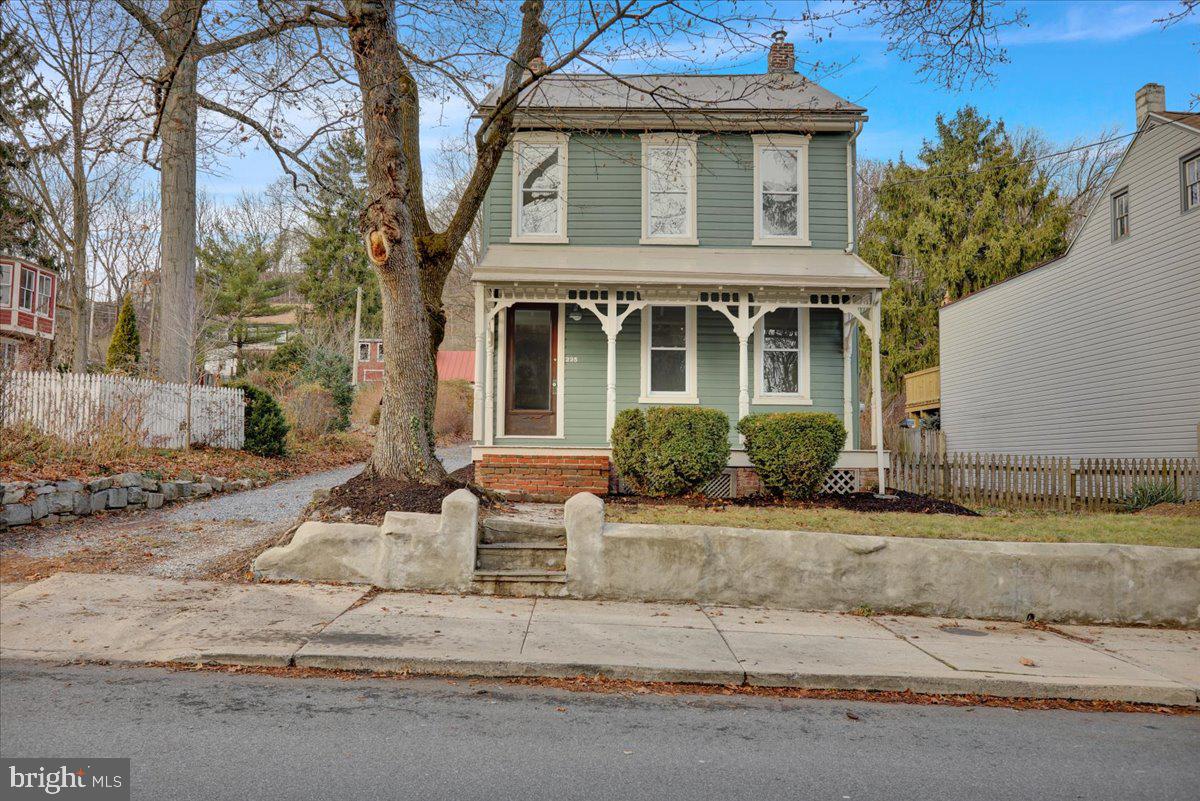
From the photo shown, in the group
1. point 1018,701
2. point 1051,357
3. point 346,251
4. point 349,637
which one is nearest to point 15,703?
point 349,637

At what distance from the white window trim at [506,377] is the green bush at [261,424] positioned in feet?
16.0

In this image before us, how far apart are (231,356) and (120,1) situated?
23641 mm

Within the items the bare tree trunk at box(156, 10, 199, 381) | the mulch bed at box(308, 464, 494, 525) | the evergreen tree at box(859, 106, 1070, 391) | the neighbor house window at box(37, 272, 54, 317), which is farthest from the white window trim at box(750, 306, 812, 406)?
the neighbor house window at box(37, 272, 54, 317)

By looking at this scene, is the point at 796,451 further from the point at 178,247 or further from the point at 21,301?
the point at 21,301

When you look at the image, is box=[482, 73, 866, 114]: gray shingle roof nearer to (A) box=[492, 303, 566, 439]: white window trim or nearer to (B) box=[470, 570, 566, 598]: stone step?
(A) box=[492, 303, 566, 439]: white window trim

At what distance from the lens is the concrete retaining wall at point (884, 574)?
276 inches

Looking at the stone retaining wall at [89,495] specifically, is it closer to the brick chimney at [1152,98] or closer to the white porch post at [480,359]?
the white porch post at [480,359]

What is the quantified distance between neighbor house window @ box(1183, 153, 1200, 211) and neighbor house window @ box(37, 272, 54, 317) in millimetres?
39089

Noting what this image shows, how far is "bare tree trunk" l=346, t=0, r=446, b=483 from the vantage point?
27.8 feet

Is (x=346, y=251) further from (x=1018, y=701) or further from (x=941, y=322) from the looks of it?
(x=1018, y=701)

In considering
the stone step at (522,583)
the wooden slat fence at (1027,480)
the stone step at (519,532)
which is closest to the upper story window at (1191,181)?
the wooden slat fence at (1027,480)

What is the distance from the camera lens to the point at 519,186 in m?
15.1

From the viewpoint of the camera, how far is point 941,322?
25.6 m

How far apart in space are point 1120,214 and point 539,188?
1350 cm
